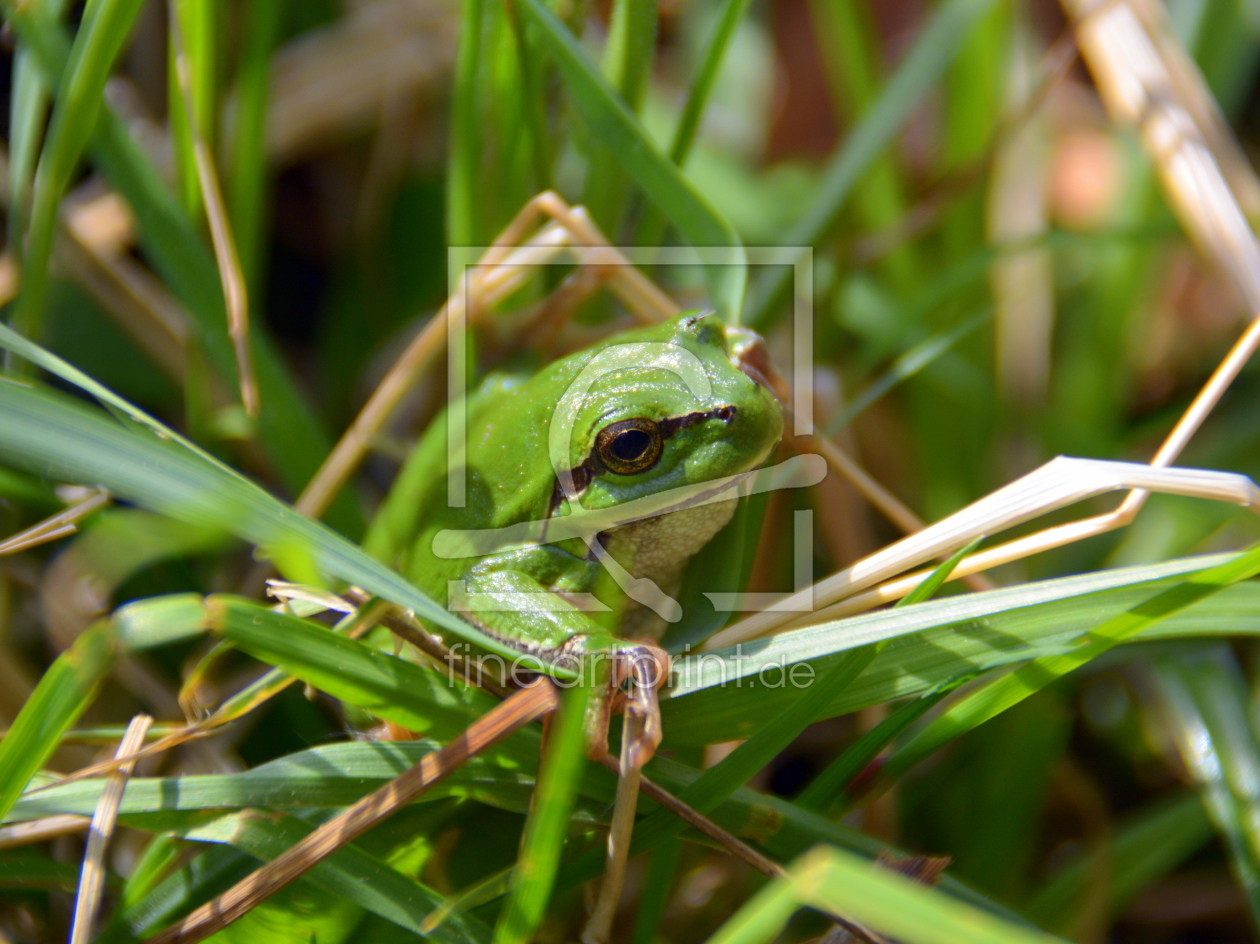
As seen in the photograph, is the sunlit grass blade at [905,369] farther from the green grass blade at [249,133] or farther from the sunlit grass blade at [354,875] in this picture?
the green grass blade at [249,133]

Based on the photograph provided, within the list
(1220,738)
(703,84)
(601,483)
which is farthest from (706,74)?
(1220,738)

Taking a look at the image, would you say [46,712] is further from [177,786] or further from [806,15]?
[806,15]

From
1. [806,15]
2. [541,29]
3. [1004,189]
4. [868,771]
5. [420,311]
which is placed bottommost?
[868,771]

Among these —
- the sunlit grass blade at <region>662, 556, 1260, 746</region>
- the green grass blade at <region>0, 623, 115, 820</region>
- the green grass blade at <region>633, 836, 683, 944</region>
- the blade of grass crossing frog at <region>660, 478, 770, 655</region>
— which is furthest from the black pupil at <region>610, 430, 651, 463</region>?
the green grass blade at <region>0, 623, 115, 820</region>

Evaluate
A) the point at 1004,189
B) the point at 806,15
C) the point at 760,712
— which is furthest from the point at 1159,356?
the point at 760,712

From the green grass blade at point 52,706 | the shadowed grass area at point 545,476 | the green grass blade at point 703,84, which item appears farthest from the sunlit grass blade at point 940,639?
the green grass blade at point 703,84
